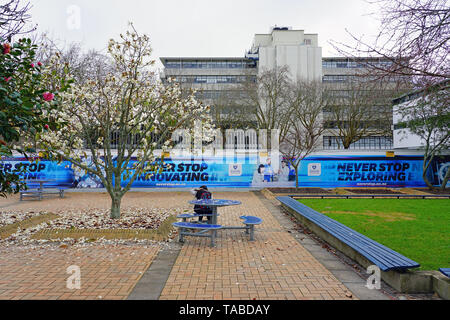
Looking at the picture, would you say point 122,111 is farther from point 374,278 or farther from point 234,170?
point 234,170

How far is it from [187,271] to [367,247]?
3546 millimetres

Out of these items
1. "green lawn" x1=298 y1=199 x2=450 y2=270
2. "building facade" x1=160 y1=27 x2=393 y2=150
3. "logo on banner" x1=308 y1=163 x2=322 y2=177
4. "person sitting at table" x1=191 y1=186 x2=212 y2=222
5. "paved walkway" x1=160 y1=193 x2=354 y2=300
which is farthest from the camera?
"building facade" x1=160 y1=27 x2=393 y2=150

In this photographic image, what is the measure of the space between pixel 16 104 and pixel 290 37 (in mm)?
59382

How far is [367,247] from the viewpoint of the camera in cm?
650

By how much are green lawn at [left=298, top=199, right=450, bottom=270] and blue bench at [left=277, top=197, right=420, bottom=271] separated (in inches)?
23.1

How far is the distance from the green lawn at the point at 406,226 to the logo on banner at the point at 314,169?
784 cm

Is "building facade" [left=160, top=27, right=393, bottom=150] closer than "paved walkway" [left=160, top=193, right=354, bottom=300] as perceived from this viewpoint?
No

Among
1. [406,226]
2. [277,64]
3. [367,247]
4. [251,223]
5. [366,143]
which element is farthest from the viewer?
[277,64]

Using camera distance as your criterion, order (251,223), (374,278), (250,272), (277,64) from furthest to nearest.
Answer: (277,64)
(251,223)
(250,272)
(374,278)

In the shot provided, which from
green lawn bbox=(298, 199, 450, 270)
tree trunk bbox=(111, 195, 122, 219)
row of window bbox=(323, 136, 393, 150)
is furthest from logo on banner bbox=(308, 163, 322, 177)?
row of window bbox=(323, 136, 393, 150)

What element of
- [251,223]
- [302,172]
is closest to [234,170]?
[302,172]

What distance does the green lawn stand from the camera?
665cm

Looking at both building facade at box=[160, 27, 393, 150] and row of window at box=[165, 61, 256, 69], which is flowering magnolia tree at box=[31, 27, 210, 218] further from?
row of window at box=[165, 61, 256, 69]

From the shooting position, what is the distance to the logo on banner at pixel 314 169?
2289cm
